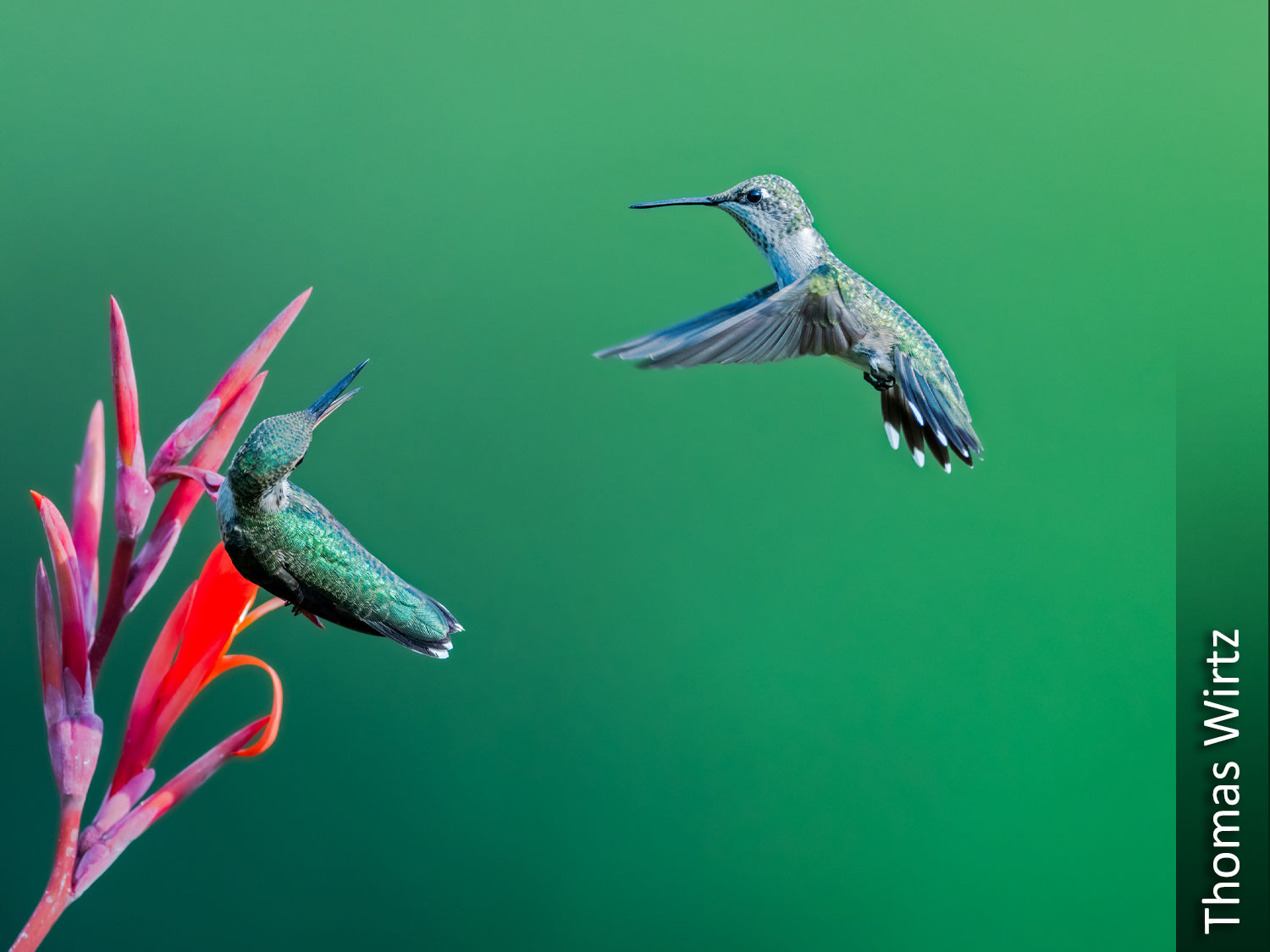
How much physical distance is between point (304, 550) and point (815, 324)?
10.5 inches

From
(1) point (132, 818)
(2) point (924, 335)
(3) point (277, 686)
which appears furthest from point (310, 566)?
(2) point (924, 335)

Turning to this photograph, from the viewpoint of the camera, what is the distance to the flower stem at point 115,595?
479 millimetres

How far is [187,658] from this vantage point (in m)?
0.53

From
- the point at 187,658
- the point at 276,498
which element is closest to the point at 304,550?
the point at 276,498

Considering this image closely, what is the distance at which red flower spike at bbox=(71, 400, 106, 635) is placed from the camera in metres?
0.51

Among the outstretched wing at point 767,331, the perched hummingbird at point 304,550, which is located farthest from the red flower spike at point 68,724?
the outstretched wing at point 767,331

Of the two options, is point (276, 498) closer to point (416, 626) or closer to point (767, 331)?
point (416, 626)

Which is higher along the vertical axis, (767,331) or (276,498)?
(767,331)

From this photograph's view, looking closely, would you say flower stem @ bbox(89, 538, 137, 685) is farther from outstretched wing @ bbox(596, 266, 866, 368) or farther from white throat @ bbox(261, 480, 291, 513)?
outstretched wing @ bbox(596, 266, 866, 368)

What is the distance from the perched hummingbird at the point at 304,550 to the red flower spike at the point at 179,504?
0.23 feet

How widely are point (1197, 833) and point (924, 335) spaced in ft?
4.25

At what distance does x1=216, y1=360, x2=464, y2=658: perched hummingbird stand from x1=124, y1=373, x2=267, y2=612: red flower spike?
2.8 inches

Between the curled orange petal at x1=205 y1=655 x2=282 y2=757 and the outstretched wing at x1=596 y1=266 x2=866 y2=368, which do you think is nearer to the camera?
the outstretched wing at x1=596 y1=266 x2=866 y2=368

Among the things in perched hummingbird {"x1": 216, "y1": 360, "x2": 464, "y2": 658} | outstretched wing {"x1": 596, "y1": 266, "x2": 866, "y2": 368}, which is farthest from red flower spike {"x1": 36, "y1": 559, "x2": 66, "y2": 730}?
outstretched wing {"x1": 596, "y1": 266, "x2": 866, "y2": 368}
